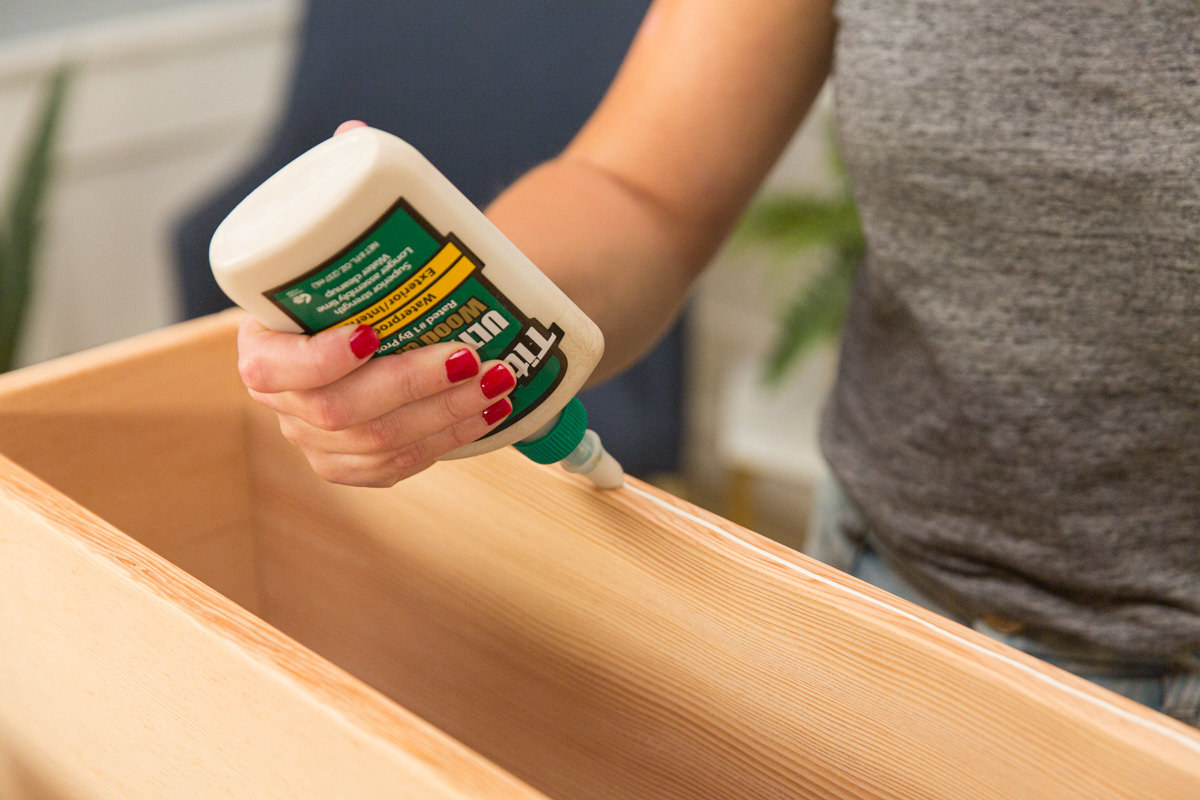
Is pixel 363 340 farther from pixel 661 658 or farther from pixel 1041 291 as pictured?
pixel 1041 291

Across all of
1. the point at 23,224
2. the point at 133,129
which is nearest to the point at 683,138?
the point at 23,224

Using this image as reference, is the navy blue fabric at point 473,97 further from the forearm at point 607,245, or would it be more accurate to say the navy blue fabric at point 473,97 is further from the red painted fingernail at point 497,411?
the red painted fingernail at point 497,411

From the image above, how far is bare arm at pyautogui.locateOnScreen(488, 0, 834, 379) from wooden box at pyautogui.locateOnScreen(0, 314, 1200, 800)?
0.41ft

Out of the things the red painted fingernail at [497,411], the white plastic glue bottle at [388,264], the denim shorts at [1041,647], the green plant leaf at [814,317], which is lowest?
the green plant leaf at [814,317]

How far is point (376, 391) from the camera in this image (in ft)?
1.03

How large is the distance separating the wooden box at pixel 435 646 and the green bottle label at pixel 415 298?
0.09 meters

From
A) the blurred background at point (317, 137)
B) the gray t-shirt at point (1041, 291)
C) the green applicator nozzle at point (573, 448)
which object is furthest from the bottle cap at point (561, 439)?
the blurred background at point (317, 137)

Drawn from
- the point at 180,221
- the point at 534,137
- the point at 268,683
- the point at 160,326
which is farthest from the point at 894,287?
the point at 160,326

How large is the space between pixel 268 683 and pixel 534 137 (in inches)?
48.9

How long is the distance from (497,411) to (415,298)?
0.18 ft

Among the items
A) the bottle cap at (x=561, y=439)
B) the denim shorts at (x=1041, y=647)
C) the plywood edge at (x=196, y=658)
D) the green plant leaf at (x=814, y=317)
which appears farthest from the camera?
the green plant leaf at (x=814, y=317)

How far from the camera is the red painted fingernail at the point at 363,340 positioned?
30 centimetres

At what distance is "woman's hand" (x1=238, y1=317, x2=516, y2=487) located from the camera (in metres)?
0.30

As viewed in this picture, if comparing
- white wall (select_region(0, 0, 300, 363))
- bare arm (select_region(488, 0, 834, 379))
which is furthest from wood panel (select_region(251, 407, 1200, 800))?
white wall (select_region(0, 0, 300, 363))
